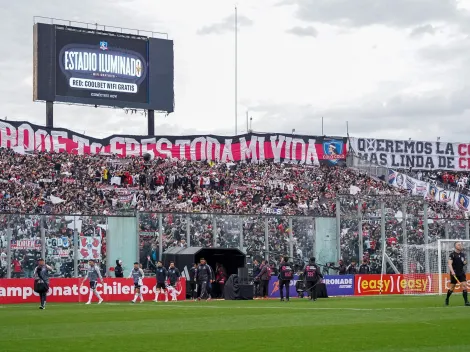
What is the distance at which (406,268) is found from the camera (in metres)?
47.6

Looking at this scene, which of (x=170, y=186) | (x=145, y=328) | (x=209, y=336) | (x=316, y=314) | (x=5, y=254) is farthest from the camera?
(x=170, y=186)

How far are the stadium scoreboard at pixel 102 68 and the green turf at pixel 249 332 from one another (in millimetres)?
31856

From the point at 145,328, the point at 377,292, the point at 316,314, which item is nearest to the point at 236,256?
the point at 377,292

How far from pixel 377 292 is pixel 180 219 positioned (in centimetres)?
1038

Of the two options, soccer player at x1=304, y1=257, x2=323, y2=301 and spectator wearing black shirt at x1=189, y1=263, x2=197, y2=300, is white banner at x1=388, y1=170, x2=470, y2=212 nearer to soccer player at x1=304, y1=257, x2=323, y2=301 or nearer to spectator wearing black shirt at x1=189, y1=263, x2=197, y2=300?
spectator wearing black shirt at x1=189, y1=263, x2=197, y2=300

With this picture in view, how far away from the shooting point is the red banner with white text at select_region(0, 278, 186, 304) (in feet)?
123

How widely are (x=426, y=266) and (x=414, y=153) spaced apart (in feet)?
78.8

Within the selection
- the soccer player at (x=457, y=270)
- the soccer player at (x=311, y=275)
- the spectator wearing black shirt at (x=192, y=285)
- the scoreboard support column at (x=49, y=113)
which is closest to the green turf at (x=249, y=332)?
the soccer player at (x=457, y=270)

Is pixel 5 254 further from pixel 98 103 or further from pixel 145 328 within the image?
pixel 145 328

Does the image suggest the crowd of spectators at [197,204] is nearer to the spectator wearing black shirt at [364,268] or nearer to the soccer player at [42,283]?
the spectator wearing black shirt at [364,268]

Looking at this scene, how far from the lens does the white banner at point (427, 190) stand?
6325 cm

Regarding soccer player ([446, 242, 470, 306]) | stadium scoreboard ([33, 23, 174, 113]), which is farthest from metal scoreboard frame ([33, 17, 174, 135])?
soccer player ([446, 242, 470, 306])

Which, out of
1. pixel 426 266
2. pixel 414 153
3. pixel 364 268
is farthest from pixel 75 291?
pixel 414 153

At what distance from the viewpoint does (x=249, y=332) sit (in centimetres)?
1795
